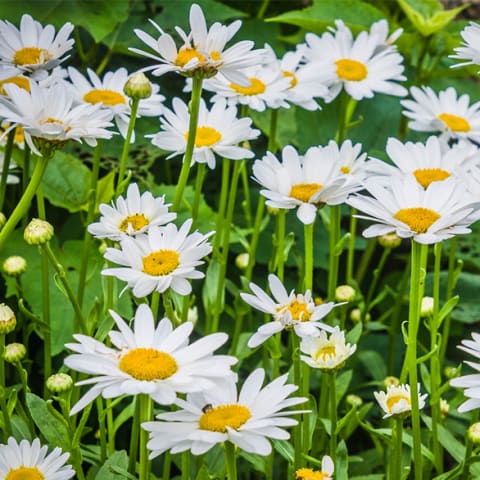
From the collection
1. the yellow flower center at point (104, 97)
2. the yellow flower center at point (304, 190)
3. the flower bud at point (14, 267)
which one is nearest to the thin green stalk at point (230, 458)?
the yellow flower center at point (304, 190)

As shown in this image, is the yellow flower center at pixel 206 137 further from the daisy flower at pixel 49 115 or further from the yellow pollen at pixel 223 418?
the yellow pollen at pixel 223 418

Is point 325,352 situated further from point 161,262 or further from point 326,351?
point 161,262

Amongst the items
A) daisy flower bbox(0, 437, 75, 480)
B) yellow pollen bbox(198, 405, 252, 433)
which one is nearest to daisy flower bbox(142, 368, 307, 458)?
yellow pollen bbox(198, 405, 252, 433)

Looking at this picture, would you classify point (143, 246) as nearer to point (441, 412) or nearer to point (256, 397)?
point (256, 397)

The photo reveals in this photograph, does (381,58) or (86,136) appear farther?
(381,58)

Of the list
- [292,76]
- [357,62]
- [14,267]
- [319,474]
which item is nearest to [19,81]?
[14,267]

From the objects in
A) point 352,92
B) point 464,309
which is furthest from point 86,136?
point 464,309
